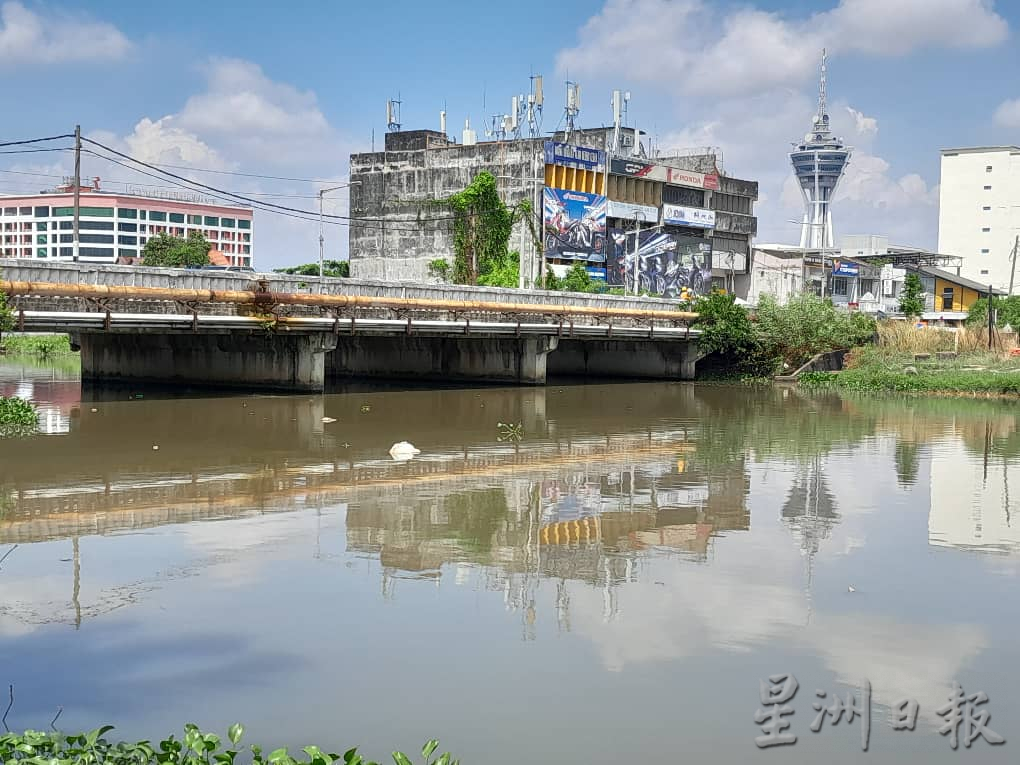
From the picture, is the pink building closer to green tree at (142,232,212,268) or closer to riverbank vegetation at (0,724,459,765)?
green tree at (142,232,212,268)

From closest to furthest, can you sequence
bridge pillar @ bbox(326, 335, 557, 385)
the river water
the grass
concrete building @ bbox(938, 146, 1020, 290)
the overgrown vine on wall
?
1. the river water
2. bridge pillar @ bbox(326, 335, 557, 385)
3. the overgrown vine on wall
4. the grass
5. concrete building @ bbox(938, 146, 1020, 290)

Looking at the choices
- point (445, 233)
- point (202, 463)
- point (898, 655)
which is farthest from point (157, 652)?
point (445, 233)

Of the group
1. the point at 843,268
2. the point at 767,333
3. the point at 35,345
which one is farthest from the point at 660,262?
the point at 35,345

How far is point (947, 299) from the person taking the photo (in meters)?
96.9

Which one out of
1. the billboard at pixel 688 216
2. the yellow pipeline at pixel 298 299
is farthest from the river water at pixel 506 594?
the billboard at pixel 688 216

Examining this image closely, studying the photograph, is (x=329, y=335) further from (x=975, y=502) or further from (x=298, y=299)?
(x=975, y=502)

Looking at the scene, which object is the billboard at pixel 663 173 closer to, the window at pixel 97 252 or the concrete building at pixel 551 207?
the concrete building at pixel 551 207

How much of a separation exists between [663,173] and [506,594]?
6684 cm

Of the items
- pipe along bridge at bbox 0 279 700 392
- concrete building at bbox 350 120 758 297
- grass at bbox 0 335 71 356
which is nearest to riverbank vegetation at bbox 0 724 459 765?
pipe along bridge at bbox 0 279 700 392

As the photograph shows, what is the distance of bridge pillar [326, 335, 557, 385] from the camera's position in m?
46.2

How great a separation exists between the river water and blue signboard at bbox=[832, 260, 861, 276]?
228 feet

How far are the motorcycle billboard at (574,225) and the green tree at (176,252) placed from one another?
1602 inches

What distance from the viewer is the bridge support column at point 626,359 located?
5400 centimetres

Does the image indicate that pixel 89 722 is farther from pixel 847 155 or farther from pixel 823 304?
pixel 847 155
